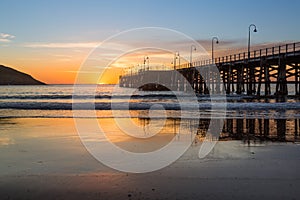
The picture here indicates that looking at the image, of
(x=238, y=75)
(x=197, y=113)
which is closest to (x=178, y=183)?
(x=197, y=113)

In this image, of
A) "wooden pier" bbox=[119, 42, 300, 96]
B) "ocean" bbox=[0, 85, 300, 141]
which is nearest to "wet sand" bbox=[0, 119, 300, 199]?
"ocean" bbox=[0, 85, 300, 141]

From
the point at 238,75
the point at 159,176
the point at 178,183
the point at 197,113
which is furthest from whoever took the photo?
the point at 238,75

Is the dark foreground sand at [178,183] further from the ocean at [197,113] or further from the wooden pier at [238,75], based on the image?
the wooden pier at [238,75]

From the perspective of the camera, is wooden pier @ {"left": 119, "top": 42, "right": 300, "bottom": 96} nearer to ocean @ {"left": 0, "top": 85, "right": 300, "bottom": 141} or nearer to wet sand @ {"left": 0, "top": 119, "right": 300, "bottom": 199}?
ocean @ {"left": 0, "top": 85, "right": 300, "bottom": 141}

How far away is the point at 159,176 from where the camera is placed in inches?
223

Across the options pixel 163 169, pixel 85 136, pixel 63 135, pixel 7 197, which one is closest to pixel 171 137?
pixel 85 136

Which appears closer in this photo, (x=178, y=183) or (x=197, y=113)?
(x=178, y=183)

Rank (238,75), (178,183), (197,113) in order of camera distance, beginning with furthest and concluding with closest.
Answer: (238,75) → (197,113) → (178,183)

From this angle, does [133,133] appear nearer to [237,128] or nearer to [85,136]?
[85,136]

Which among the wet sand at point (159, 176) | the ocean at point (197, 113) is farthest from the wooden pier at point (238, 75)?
the wet sand at point (159, 176)

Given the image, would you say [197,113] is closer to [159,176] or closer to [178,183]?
[159,176]

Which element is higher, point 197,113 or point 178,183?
point 197,113

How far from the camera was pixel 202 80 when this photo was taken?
203ft

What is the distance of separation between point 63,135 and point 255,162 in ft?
19.7
